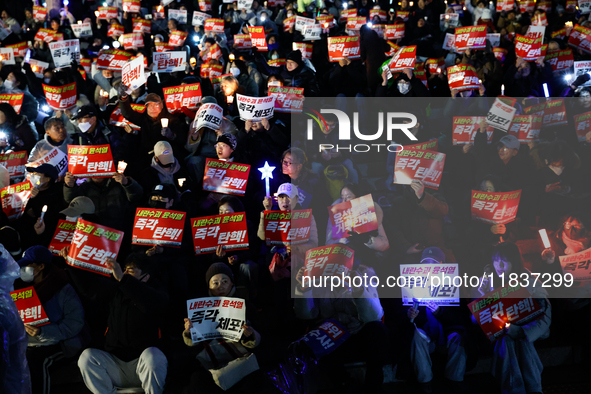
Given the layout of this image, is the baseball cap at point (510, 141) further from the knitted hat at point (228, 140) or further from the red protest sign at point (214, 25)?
the red protest sign at point (214, 25)

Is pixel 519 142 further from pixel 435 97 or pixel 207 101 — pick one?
pixel 207 101

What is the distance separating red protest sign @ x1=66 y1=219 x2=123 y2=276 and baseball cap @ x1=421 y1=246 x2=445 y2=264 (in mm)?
3090

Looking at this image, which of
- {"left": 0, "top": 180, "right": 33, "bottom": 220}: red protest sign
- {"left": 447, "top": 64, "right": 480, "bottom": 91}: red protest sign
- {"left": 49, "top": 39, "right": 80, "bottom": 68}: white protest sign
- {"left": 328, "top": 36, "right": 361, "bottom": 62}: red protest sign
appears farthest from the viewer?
{"left": 328, "top": 36, "right": 361, "bottom": 62}: red protest sign

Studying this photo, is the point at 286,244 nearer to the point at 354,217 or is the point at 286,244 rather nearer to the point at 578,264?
the point at 354,217

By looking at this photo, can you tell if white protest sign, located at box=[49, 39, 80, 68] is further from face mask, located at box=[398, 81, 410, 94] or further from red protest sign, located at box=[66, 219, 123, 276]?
face mask, located at box=[398, 81, 410, 94]

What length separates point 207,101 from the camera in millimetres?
7387

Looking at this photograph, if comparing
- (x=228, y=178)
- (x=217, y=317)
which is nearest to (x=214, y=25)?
(x=228, y=178)

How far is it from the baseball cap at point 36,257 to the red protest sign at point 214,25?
7490 mm

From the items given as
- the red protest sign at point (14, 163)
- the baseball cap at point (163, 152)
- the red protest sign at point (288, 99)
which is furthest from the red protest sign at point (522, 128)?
the red protest sign at point (14, 163)

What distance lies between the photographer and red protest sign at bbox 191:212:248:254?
5.29 metres

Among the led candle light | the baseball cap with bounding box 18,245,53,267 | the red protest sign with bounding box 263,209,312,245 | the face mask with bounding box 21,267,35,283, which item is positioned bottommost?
the led candle light

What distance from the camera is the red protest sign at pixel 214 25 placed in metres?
11.0

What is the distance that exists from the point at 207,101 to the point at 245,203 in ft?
6.53

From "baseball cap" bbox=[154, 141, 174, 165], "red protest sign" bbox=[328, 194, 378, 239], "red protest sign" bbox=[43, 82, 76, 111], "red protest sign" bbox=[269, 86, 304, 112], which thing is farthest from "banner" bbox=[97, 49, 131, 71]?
"red protest sign" bbox=[328, 194, 378, 239]
